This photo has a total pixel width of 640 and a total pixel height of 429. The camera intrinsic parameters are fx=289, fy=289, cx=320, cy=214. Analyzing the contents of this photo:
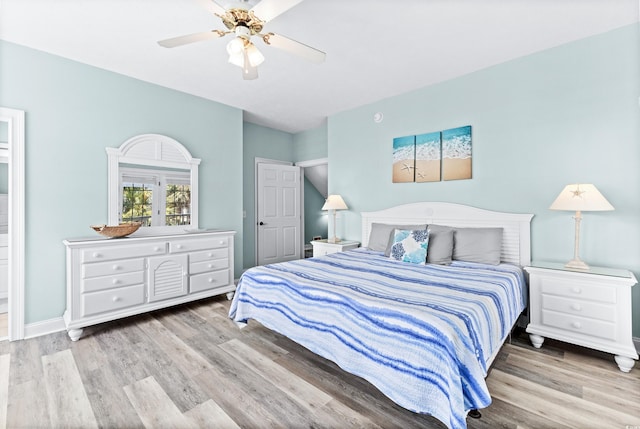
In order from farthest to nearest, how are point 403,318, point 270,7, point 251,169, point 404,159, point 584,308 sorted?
1. point 251,169
2. point 404,159
3. point 584,308
4. point 270,7
5. point 403,318

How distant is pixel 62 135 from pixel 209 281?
2124 millimetres

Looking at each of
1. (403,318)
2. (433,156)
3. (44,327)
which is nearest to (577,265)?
(433,156)

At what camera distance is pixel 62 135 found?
9.34 ft

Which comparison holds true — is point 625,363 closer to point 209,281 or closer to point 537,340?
point 537,340

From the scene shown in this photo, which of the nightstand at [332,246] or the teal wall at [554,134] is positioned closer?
the teal wall at [554,134]

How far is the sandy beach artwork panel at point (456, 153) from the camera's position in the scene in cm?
323

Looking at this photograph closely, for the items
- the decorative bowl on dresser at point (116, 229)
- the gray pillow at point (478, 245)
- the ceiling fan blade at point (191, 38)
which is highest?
the ceiling fan blade at point (191, 38)

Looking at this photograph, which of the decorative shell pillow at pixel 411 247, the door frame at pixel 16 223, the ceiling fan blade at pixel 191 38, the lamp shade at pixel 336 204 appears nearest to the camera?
the ceiling fan blade at pixel 191 38

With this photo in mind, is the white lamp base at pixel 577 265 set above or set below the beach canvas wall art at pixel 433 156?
below

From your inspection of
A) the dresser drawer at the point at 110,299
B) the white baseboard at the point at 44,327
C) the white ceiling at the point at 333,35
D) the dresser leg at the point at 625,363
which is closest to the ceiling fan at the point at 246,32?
the white ceiling at the point at 333,35

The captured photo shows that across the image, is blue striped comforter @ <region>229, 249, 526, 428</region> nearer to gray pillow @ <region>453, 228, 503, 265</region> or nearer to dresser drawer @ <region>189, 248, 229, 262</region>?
gray pillow @ <region>453, 228, 503, 265</region>

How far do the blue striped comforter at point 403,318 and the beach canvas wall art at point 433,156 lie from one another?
1.17 m

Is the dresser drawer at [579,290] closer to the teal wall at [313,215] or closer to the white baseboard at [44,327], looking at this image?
the white baseboard at [44,327]

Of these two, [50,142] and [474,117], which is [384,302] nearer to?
[474,117]
